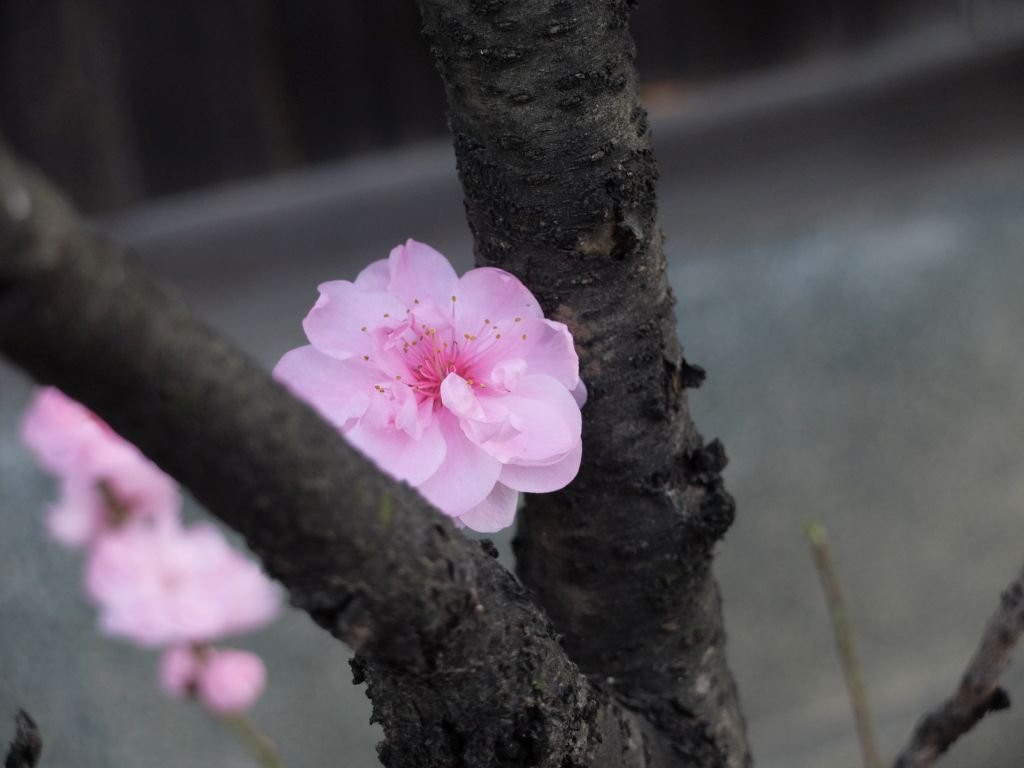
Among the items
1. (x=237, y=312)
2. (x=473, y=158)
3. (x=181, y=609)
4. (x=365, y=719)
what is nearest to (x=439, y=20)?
(x=473, y=158)

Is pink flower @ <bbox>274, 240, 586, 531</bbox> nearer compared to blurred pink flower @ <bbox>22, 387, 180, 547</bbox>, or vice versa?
pink flower @ <bbox>274, 240, 586, 531</bbox>

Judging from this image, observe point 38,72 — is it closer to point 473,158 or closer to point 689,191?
point 689,191

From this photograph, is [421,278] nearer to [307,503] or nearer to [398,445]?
[398,445]

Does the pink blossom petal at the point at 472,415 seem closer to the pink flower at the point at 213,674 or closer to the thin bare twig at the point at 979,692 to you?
the thin bare twig at the point at 979,692

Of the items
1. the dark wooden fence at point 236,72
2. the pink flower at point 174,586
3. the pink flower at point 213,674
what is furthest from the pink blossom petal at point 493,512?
the dark wooden fence at point 236,72

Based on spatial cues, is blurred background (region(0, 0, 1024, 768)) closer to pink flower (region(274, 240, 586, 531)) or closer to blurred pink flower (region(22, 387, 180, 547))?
blurred pink flower (region(22, 387, 180, 547))

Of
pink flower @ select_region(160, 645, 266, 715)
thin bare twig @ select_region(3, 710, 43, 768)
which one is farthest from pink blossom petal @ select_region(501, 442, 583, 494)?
pink flower @ select_region(160, 645, 266, 715)
